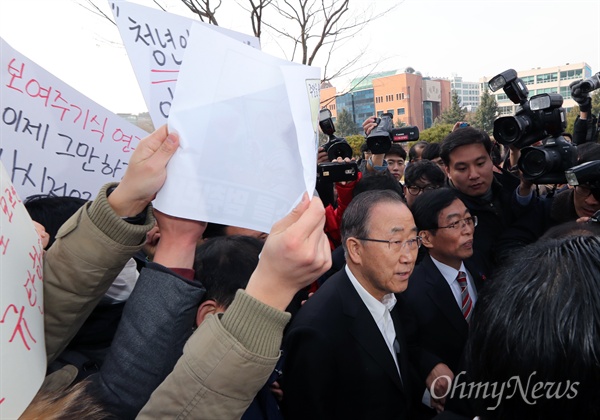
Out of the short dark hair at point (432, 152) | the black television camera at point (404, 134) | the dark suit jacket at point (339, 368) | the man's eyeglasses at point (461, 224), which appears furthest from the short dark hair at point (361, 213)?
the short dark hair at point (432, 152)

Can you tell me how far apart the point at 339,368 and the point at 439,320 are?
0.78 meters

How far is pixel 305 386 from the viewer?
169cm

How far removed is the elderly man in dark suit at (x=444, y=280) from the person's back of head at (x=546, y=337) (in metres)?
1.29

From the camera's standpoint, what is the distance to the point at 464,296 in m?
2.53

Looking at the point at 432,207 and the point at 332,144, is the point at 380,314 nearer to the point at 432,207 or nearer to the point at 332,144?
the point at 432,207

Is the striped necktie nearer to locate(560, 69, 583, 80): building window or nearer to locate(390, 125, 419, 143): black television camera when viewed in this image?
locate(390, 125, 419, 143): black television camera

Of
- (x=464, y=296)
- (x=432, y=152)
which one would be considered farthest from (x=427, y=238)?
(x=432, y=152)

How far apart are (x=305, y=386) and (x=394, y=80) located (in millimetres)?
73049

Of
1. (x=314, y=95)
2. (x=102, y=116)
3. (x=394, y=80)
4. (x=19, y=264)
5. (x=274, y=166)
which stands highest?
(x=394, y=80)

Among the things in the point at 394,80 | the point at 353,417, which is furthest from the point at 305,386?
the point at 394,80

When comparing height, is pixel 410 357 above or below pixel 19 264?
below

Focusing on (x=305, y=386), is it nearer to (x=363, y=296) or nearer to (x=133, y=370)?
(x=363, y=296)

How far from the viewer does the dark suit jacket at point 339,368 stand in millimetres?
1702

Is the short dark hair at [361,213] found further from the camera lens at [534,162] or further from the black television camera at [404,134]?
the black television camera at [404,134]
